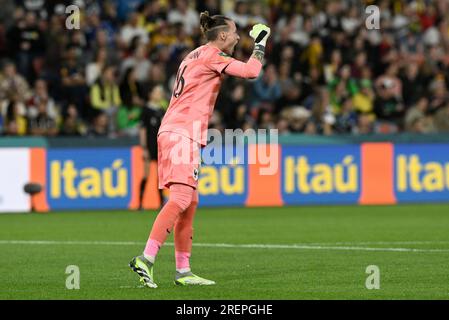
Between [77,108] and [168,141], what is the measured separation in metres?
14.2

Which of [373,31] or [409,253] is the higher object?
[373,31]

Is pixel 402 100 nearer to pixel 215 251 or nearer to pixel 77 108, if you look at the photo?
pixel 77 108

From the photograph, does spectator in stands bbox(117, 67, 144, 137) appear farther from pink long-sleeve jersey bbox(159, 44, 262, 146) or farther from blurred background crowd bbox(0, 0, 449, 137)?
pink long-sleeve jersey bbox(159, 44, 262, 146)

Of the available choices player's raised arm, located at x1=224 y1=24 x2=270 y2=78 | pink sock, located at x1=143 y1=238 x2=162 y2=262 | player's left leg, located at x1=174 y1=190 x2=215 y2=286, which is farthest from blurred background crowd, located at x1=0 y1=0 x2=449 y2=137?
pink sock, located at x1=143 y1=238 x2=162 y2=262

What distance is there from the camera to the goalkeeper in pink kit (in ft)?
34.7

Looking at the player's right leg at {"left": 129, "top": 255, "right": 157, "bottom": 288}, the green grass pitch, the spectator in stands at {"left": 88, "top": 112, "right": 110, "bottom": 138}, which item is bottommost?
Answer: the green grass pitch

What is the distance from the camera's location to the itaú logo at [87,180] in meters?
22.5

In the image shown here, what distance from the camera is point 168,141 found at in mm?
10719

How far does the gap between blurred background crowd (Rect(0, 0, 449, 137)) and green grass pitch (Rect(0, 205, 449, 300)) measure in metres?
3.33

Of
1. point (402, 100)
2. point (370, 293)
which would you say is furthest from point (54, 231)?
point (402, 100)

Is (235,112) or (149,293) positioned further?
(235,112)

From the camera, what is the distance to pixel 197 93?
10.8m

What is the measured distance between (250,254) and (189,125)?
333cm

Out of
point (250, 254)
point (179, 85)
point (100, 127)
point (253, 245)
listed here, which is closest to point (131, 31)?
point (100, 127)
